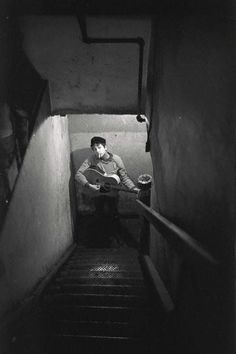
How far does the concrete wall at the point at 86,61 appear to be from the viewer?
4266 mm

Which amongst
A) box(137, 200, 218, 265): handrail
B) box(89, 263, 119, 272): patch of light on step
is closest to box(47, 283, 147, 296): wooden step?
box(89, 263, 119, 272): patch of light on step

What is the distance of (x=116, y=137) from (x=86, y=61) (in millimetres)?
3928

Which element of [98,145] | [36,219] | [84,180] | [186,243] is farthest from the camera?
[84,180]

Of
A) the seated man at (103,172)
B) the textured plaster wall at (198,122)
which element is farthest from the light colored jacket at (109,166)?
the textured plaster wall at (198,122)

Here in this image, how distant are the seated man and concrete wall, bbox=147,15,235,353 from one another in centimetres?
377

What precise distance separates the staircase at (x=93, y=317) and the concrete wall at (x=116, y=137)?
3.71 m

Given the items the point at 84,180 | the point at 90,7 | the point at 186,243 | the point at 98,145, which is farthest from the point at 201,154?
the point at 84,180

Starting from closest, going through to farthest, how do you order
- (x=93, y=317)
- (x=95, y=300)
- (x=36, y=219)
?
(x=93, y=317), (x=95, y=300), (x=36, y=219)

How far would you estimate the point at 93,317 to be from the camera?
4.02 m

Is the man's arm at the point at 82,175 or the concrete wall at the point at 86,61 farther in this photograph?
the man's arm at the point at 82,175

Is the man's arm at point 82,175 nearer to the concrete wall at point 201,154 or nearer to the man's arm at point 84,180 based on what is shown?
the man's arm at point 84,180

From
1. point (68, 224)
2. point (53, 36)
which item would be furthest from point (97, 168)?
point (53, 36)

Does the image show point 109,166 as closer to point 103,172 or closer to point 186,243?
point 103,172

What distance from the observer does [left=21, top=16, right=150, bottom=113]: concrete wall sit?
427 cm
